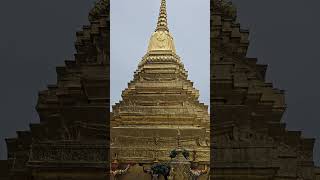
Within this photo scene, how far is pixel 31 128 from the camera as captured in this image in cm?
895

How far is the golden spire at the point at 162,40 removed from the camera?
53.1 ft

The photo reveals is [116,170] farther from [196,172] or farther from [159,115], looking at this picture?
[159,115]

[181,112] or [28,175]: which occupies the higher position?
[181,112]

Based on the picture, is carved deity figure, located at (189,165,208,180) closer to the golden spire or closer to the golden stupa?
the golden stupa

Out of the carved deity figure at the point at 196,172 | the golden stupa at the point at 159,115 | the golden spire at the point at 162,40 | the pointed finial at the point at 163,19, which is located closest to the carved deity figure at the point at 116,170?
the golden stupa at the point at 159,115

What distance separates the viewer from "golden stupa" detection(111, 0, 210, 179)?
13.9 meters

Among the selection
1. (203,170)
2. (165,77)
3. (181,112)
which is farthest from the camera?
(165,77)

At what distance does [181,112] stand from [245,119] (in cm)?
580

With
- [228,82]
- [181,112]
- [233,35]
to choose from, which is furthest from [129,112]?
[228,82]

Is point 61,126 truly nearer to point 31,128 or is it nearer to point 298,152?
point 31,128

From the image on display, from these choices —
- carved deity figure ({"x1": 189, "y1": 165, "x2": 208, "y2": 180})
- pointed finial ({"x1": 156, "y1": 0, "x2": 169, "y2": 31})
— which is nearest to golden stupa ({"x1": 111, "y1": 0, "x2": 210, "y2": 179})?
pointed finial ({"x1": 156, "y1": 0, "x2": 169, "y2": 31})

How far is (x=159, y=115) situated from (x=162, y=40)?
1985mm

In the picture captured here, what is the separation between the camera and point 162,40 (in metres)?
16.1

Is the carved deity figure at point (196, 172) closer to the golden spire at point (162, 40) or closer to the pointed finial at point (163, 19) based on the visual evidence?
the golden spire at point (162, 40)
